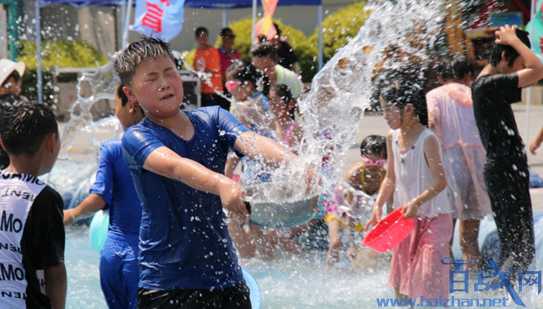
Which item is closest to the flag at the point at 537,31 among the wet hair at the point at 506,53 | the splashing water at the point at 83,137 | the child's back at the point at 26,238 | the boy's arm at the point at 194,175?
the wet hair at the point at 506,53

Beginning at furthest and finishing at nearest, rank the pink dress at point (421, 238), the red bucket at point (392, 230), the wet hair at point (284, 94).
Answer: the wet hair at point (284, 94)
the red bucket at point (392, 230)
the pink dress at point (421, 238)

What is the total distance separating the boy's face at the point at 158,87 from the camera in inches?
123

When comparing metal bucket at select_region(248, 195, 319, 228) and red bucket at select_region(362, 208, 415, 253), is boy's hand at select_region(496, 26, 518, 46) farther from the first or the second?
metal bucket at select_region(248, 195, 319, 228)

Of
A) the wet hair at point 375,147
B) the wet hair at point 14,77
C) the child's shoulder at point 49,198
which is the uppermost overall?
the wet hair at point 14,77

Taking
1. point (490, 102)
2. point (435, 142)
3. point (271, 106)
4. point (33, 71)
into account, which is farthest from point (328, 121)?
point (33, 71)

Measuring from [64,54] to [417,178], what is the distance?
49.8ft

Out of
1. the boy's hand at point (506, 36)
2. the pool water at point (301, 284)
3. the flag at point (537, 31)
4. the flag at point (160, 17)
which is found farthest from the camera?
the flag at point (160, 17)

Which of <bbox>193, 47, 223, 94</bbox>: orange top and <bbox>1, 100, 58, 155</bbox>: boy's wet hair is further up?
<bbox>193, 47, 223, 94</bbox>: orange top

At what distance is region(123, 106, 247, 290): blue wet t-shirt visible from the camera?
311 cm

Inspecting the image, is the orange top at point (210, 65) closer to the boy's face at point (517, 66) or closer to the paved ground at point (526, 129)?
the paved ground at point (526, 129)

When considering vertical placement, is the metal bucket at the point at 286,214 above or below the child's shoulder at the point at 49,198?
below

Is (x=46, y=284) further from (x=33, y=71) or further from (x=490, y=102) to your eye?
(x=33, y=71)

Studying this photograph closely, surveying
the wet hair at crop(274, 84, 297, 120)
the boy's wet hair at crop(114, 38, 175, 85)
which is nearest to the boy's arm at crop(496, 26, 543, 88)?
the wet hair at crop(274, 84, 297, 120)

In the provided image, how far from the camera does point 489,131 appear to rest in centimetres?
573
